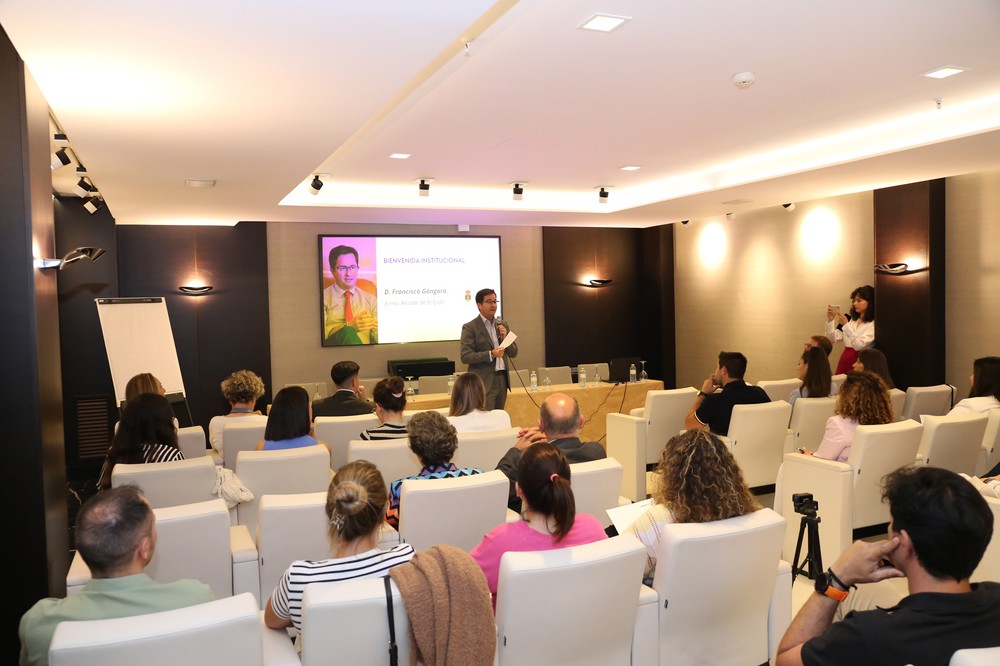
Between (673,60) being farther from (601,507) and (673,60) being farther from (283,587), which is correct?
(283,587)

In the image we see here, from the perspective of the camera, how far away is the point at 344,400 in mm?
5859

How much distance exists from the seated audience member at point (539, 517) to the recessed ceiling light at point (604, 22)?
2.02m

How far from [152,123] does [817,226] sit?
305 inches

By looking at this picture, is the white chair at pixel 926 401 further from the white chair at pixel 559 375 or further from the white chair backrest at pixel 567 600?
the white chair backrest at pixel 567 600

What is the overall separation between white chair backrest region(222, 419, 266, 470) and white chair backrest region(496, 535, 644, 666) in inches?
123

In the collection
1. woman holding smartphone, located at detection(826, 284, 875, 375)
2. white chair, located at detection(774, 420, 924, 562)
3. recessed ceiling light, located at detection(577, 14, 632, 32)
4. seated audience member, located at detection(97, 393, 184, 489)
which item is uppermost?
recessed ceiling light, located at detection(577, 14, 632, 32)

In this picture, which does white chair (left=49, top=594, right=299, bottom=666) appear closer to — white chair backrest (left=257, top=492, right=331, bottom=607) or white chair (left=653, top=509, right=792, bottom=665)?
white chair backrest (left=257, top=492, right=331, bottom=607)

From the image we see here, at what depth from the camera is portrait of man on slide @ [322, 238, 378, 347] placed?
10.3 meters

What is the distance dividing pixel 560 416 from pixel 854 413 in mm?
2081

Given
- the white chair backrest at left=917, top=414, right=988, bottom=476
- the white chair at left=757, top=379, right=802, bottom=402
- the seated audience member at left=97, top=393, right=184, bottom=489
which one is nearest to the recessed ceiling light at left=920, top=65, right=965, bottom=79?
the white chair backrest at left=917, top=414, right=988, bottom=476

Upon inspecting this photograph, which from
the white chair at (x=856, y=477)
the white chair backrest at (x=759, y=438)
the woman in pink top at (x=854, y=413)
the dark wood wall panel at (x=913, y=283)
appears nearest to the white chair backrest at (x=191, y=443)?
the white chair backrest at (x=759, y=438)

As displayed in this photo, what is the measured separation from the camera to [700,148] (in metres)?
6.78

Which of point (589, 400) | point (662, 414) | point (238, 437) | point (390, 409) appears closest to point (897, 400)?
point (662, 414)

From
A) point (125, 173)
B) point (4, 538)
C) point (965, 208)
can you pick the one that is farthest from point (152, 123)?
point (965, 208)
